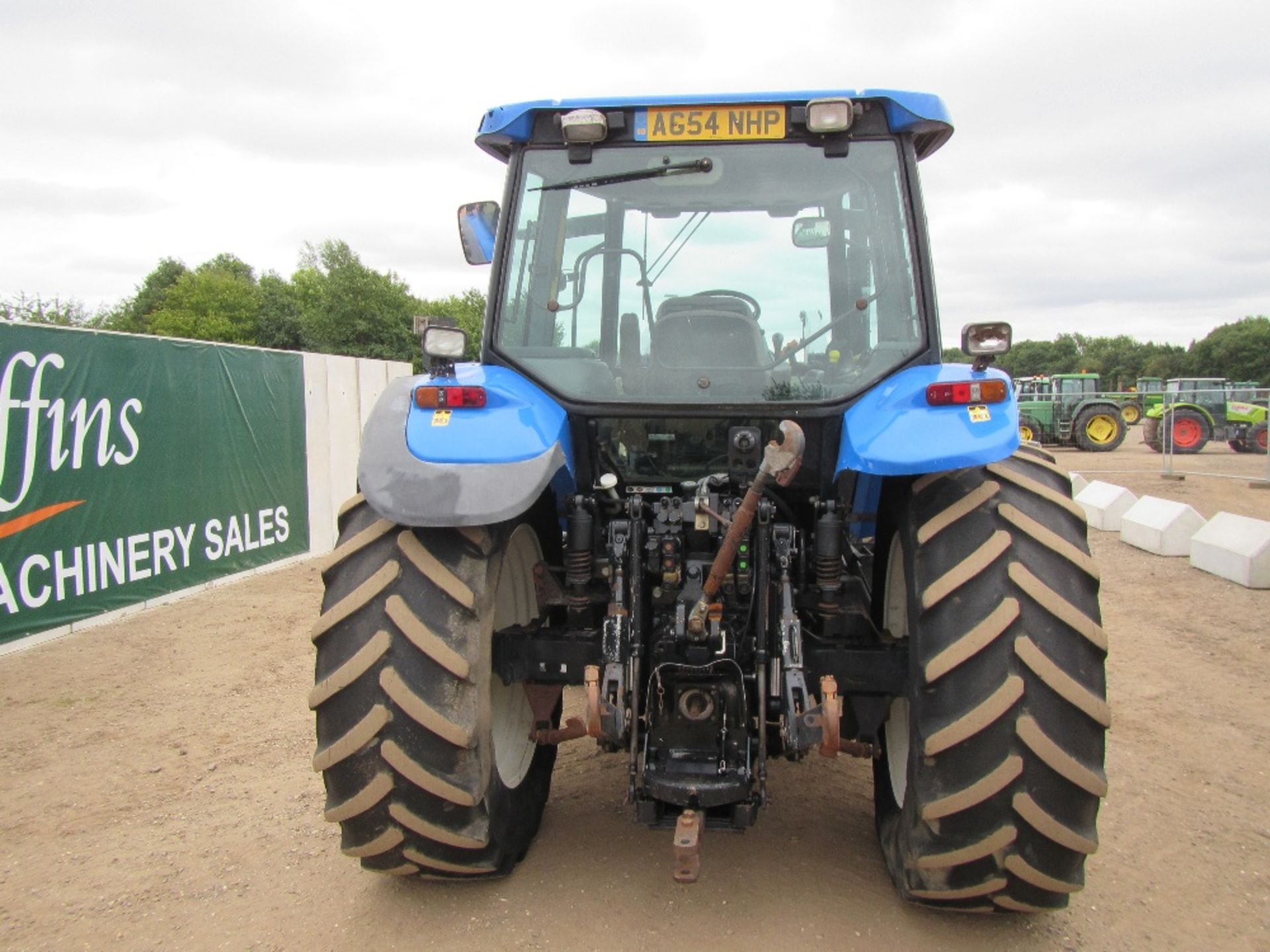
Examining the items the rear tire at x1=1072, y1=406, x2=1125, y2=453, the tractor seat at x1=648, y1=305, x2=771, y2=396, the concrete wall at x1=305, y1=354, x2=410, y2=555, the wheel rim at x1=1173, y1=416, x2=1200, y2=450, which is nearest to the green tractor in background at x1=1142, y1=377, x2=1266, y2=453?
the wheel rim at x1=1173, y1=416, x2=1200, y2=450

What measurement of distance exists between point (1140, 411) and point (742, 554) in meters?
35.2

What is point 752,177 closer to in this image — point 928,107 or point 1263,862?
point 928,107

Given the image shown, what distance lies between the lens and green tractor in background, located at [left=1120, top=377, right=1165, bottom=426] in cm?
2912

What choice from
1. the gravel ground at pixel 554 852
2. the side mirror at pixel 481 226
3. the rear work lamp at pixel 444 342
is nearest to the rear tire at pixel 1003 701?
the gravel ground at pixel 554 852

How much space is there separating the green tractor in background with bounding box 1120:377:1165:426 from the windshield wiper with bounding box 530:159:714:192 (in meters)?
28.2

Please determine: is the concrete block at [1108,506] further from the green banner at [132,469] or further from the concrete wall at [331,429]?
the green banner at [132,469]

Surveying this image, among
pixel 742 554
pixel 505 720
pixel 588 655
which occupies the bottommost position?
pixel 505 720

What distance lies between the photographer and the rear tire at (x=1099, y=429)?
2580 centimetres

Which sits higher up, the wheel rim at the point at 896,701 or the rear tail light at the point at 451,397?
the rear tail light at the point at 451,397

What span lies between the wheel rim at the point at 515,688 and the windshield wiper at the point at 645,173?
1.23m

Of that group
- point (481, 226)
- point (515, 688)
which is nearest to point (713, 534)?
point (515, 688)

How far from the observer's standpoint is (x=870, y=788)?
12.8 feet

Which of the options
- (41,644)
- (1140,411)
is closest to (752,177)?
(41,644)

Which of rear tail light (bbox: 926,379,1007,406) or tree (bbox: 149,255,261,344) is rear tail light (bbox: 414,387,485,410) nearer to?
rear tail light (bbox: 926,379,1007,406)
